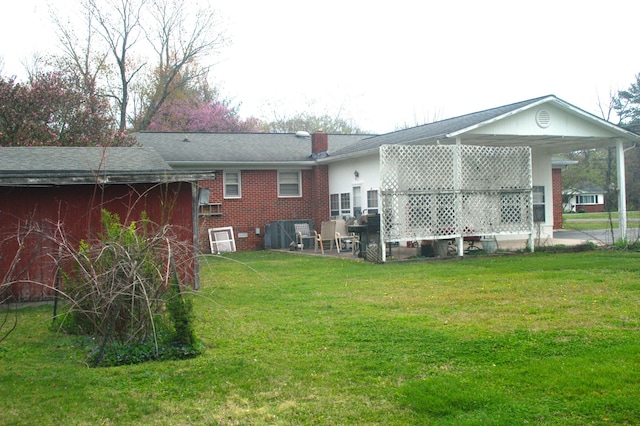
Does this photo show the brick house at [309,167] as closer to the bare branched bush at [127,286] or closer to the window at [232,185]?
the window at [232,185]

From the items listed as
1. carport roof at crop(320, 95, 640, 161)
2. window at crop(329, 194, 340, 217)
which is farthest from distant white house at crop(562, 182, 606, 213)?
carport roof at crop(320, 95, 640, 161)

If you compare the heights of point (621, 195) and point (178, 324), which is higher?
point (621, 195)

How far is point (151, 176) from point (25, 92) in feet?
40.0

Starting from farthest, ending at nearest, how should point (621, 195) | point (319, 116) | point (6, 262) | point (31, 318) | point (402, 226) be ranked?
point (319, 116) < point (621, 195) < point (402, 226) < point (6, 262) < point (31, 318)

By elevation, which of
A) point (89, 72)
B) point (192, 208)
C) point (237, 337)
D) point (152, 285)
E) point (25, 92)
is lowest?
point (237, 337)

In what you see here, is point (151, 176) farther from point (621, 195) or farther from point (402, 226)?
point (621, 195)

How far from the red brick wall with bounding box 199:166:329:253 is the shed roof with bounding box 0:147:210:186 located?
7327 mm

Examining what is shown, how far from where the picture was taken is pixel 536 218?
2011cm

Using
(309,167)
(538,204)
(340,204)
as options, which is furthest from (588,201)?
(340,204)

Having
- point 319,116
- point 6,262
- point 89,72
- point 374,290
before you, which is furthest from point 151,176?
point 319,116

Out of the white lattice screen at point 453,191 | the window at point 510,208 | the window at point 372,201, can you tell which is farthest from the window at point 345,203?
the window at point 510,208

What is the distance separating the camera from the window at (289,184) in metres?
22.2

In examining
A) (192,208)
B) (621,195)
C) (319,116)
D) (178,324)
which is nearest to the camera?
(178,324)

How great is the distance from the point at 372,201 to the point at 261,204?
4.28 meters
